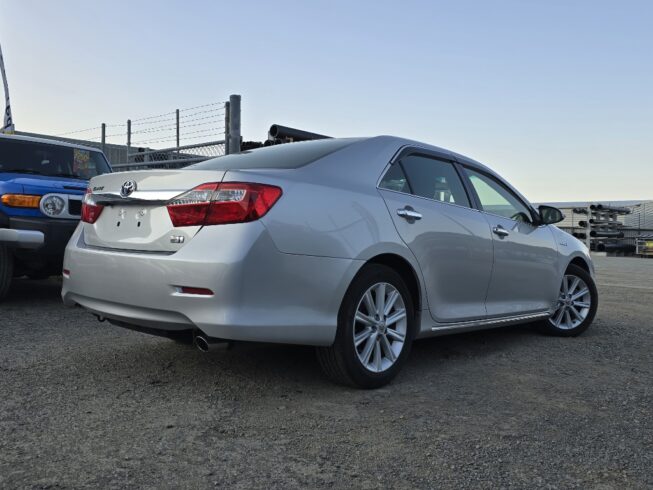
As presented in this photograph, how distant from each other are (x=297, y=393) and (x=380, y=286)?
0.77 meters

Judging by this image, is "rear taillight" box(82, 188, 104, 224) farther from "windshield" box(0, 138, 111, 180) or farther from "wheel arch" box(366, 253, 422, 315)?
"windshield" box(0, 138, 111, 180)

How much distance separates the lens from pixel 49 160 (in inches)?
258

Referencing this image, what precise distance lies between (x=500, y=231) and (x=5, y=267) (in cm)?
437

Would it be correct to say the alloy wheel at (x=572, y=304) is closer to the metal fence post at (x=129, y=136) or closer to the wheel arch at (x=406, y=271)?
the wheel arch at (x=406, y=271)

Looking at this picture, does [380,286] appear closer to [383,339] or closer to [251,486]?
A: [383,339]

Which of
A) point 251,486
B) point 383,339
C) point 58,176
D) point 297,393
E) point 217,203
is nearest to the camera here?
point 251,486

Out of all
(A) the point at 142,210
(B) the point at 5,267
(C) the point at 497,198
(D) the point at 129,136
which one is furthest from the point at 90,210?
(D) the point at 129,136

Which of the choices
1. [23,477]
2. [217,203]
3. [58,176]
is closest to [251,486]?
[23,477]

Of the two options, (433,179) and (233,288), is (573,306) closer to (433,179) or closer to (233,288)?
(433,179)

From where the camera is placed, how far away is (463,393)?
3389mm

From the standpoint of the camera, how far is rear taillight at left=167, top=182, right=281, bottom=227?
2934 mm

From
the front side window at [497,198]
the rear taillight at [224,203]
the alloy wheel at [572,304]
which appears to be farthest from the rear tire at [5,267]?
the alloy wheel at [572,304]

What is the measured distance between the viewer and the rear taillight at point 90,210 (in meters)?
3.54

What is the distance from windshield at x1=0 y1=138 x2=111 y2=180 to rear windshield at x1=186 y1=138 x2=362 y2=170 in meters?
3.36
